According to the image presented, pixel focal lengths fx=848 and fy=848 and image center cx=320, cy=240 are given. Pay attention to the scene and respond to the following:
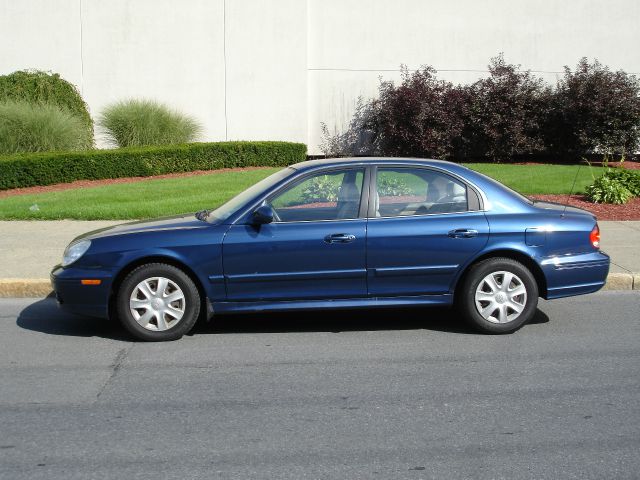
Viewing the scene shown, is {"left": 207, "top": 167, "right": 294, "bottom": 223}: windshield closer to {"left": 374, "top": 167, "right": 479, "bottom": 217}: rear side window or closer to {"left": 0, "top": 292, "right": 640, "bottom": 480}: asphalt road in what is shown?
{"left": 374, "top": 167, "right": 479, "bottom": 217}: rear side window

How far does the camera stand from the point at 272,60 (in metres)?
22.2

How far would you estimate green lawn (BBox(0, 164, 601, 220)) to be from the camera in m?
12.8

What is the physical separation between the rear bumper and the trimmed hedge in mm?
12148

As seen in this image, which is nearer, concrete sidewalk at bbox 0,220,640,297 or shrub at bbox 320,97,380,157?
concrete sidewalk at bbox 0,220,640,297

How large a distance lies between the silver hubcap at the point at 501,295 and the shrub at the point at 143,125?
1446 centimetres

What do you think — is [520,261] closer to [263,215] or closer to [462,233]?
[462,233]

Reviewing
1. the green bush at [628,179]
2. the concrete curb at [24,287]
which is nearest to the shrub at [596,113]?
the green bush at [628,179]

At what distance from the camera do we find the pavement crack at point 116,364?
5.74 metres

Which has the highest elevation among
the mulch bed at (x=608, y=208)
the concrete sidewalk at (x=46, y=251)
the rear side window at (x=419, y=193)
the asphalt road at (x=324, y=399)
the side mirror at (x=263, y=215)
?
the rear side window at (x=419, y=193)

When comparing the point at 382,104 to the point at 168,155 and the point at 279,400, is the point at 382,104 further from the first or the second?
the point at 279,400

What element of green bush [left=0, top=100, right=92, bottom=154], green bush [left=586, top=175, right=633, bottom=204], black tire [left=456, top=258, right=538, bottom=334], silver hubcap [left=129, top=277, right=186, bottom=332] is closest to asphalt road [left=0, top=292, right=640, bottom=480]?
black tire [left=456, top=258, right=538, bottom=334]

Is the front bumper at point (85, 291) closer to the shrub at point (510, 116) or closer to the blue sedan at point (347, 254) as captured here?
the blue sedan at point (347, 254)

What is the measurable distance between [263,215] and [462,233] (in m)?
1.63

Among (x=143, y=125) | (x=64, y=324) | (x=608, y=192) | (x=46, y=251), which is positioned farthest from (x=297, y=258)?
(x=143, y=125)
